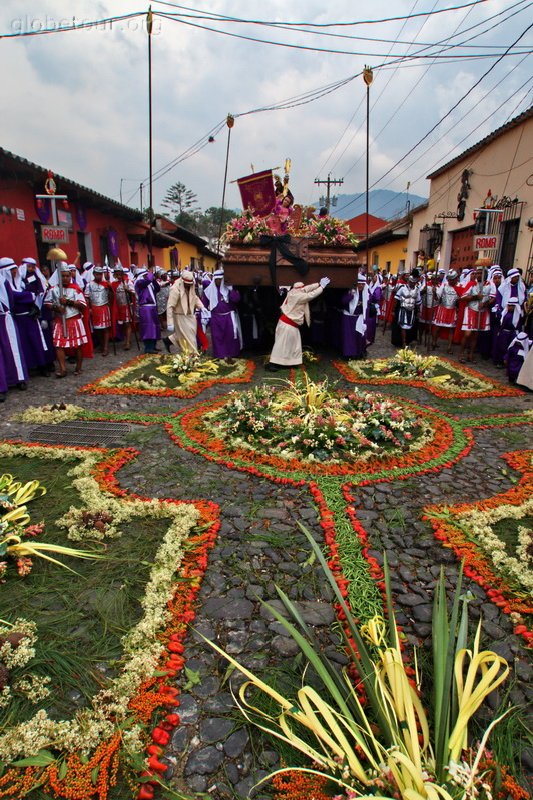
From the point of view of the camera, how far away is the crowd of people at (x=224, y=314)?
8062 millimetres

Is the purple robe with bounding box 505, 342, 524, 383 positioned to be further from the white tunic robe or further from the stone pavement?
the white tunic robe

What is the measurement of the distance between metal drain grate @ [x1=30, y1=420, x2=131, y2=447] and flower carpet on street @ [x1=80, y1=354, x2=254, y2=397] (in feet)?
4.99

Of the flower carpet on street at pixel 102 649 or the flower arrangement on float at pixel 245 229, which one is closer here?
the flower carpet on street at pixel 102 649

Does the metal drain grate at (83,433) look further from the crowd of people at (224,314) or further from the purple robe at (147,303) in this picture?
the purple robe at (147,303)

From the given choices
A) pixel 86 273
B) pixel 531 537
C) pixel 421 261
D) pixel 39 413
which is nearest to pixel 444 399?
pixel 531 537

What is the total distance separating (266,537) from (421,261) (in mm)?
19177

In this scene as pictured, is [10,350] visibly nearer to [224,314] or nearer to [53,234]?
[53,234]

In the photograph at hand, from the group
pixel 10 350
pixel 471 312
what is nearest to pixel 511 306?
pixel 471 312

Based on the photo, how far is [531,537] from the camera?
3.42m

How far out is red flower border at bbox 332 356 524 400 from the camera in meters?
7.47

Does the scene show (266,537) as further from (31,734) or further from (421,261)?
(421,261)

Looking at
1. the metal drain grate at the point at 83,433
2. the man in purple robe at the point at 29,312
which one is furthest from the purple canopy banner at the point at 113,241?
the metal drain grate at the point at 83,433

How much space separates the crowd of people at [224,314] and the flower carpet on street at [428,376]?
0.59m

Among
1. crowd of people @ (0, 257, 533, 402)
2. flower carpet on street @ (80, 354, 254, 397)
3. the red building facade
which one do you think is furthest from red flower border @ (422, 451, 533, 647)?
the red building facade
